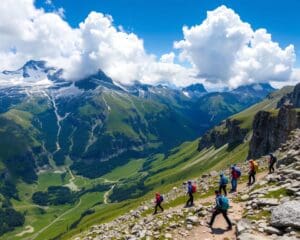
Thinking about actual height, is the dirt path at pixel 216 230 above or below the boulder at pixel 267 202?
below

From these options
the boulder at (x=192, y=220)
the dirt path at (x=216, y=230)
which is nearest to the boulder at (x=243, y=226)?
the dirt path at (x=216, y=230)

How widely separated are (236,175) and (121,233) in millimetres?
19264

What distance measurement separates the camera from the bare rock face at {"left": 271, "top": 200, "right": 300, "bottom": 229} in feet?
125

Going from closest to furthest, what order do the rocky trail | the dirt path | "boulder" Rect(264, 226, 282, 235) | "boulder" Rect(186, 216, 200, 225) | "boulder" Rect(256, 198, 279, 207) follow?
"boulder" Rect(264, 226, 282, 235) → the rocky trail → the dirt path → "boulder" Rect(256, 198, 279, 207) → "boulder" Rect(186, 216, 200, 225)

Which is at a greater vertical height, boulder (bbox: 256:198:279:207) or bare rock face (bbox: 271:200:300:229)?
boulder (bbox: 256:198:279:207)

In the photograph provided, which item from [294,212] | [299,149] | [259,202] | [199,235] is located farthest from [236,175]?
[294,212]

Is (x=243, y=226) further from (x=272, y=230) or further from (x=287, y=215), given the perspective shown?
(x=287, y=215)

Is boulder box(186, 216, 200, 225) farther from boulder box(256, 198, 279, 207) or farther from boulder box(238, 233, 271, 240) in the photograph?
boulder box(238, 233, 271, 240)

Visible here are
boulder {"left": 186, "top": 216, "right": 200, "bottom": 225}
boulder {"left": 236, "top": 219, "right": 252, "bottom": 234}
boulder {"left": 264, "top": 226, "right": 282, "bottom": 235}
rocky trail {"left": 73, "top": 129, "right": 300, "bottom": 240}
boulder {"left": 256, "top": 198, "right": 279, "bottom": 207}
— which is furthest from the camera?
boulder {"left": 186, "top": 216, "right": 200, "bottom": 225}

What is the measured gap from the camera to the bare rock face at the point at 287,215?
125 ft

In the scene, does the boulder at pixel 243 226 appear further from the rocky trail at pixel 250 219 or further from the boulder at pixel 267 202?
Answer: the boulder at pixel 267 202

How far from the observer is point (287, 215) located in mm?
39094

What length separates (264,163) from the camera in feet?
289

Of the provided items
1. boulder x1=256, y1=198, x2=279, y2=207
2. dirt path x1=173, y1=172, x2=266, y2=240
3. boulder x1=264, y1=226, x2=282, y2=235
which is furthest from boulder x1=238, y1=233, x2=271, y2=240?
boulder x1=256, y1=198, x2=279, y2=207
